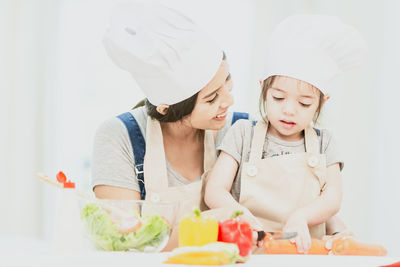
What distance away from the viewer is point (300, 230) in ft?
4.98

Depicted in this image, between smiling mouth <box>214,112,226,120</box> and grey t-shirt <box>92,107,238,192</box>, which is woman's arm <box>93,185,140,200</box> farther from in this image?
smiling mouth <box>214,112,226,120</box>

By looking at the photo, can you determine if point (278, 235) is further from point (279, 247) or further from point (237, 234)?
point (237, 234)

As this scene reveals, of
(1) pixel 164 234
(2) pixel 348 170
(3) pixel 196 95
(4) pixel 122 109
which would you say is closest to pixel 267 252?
(1) pixel 164 234

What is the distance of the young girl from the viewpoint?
1693mm

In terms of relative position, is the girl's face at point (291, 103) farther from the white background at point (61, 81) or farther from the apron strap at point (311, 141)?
the white background at point (61, 81)

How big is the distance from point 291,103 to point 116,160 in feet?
1.81

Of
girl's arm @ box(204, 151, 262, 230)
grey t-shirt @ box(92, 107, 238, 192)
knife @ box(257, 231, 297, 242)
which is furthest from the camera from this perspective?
grey t-shirt @ box(92, 107, 238, 192)

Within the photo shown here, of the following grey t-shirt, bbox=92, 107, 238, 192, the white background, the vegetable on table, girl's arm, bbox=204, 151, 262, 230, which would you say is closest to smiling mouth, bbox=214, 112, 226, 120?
girl's arm, bbox=204, 151, 262, 230

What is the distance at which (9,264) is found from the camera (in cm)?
103

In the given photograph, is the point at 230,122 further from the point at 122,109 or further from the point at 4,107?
the point at 4,107

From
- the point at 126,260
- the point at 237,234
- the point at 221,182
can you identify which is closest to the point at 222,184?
the point at 221,182

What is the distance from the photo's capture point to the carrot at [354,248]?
1402 mm

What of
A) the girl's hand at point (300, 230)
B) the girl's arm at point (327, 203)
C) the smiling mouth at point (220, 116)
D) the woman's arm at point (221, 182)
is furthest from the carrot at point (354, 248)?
the smiling mouth at point (220, 116)

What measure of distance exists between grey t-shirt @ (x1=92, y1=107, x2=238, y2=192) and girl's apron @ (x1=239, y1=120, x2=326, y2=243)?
22 centimetres
